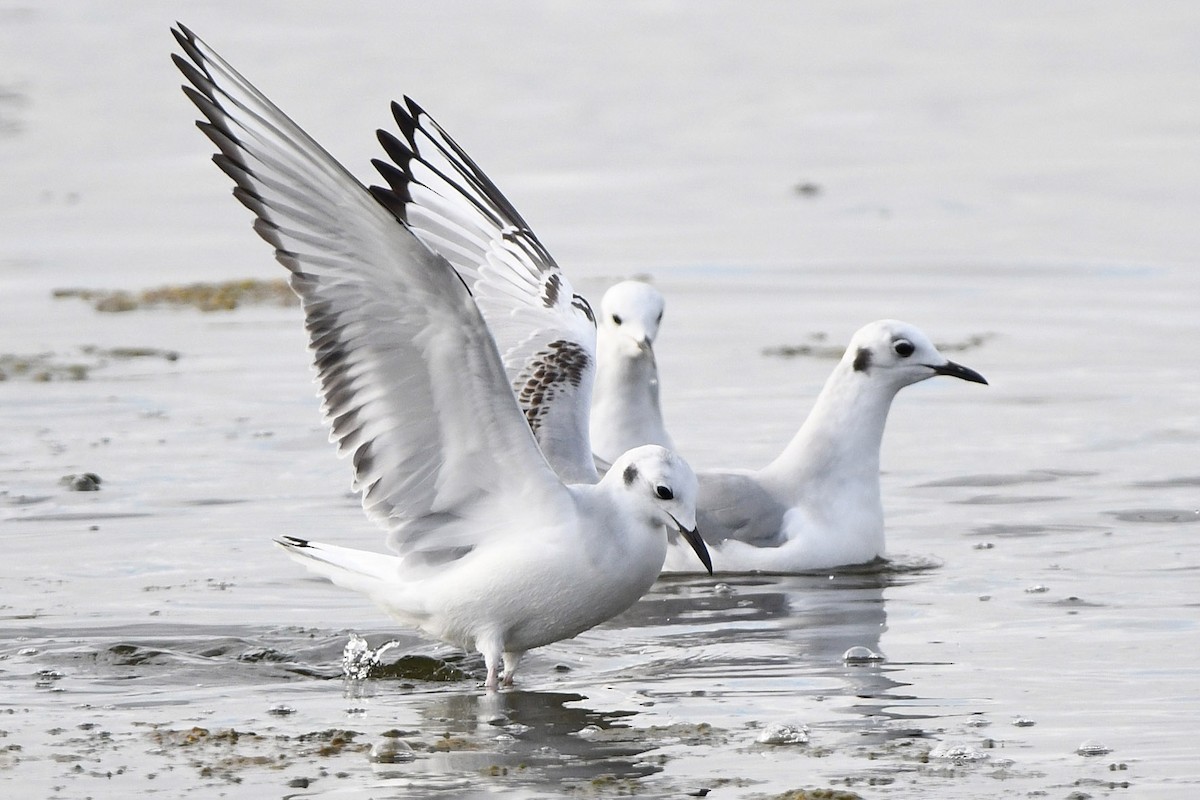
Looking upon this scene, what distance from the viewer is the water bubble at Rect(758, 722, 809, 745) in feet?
20.0

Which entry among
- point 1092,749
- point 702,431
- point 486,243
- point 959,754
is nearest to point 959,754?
point 959,754

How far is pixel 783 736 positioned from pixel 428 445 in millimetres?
1663

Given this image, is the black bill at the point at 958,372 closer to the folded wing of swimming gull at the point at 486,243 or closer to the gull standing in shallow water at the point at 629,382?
the gull standing in shallow water at the point at 629,382

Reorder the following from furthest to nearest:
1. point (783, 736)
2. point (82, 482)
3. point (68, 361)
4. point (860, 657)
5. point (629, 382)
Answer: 1. point (68, 361)
2. point (82, 482)
3. point (629, 382)
4. point (860, 657)
5. point (783, 736)

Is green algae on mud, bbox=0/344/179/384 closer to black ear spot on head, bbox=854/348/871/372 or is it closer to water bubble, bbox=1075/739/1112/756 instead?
black ear spot on head, bbox=854/348/871/372

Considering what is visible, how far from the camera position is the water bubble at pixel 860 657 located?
717cm

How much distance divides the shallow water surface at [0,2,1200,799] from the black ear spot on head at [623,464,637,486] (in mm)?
676

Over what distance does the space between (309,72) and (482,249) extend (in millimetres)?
14746

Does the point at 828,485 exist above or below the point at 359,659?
above

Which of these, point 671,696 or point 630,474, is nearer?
point 671,696

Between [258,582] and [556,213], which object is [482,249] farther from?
[556,213]

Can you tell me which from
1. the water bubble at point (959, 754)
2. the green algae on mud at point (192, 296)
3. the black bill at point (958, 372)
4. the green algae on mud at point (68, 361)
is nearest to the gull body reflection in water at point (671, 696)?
the water bubble at point (959, 754)

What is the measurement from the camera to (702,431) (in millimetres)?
11273

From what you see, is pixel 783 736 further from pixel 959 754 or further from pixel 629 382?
pixel 629 382
